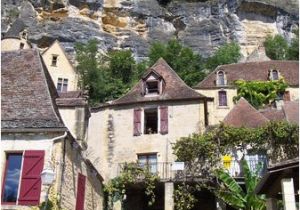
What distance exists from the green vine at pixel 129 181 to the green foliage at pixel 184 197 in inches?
41.2

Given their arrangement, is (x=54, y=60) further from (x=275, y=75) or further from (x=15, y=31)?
(x=275, y=75)

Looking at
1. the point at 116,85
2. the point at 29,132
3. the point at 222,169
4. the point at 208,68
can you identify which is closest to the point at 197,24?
the point at 208,68

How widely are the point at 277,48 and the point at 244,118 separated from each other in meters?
26.1

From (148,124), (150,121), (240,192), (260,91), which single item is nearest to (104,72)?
(260,91)

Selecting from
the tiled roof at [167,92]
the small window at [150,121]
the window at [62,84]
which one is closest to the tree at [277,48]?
the window at [62,84]

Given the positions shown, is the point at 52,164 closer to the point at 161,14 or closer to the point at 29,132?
the point at 29,132

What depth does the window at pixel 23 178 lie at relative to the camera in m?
12.0

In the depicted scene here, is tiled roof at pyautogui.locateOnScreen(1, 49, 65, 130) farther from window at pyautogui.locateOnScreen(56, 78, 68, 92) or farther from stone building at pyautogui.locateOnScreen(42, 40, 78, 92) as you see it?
stone building at pyautogui.locateOnScreen(42, 40, 78, 92)

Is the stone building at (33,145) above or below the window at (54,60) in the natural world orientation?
below

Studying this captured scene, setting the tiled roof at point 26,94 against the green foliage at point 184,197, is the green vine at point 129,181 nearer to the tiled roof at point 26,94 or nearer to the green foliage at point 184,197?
the green foliage at point 184,197

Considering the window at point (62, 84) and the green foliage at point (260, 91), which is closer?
the green foliage at point (260, 91)

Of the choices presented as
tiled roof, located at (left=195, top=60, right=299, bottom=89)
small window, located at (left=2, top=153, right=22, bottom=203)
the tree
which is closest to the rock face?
the tree

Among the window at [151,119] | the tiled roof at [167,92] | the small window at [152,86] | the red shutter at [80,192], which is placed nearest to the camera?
the red shutter at [80,192]

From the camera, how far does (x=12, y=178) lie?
12.4m
